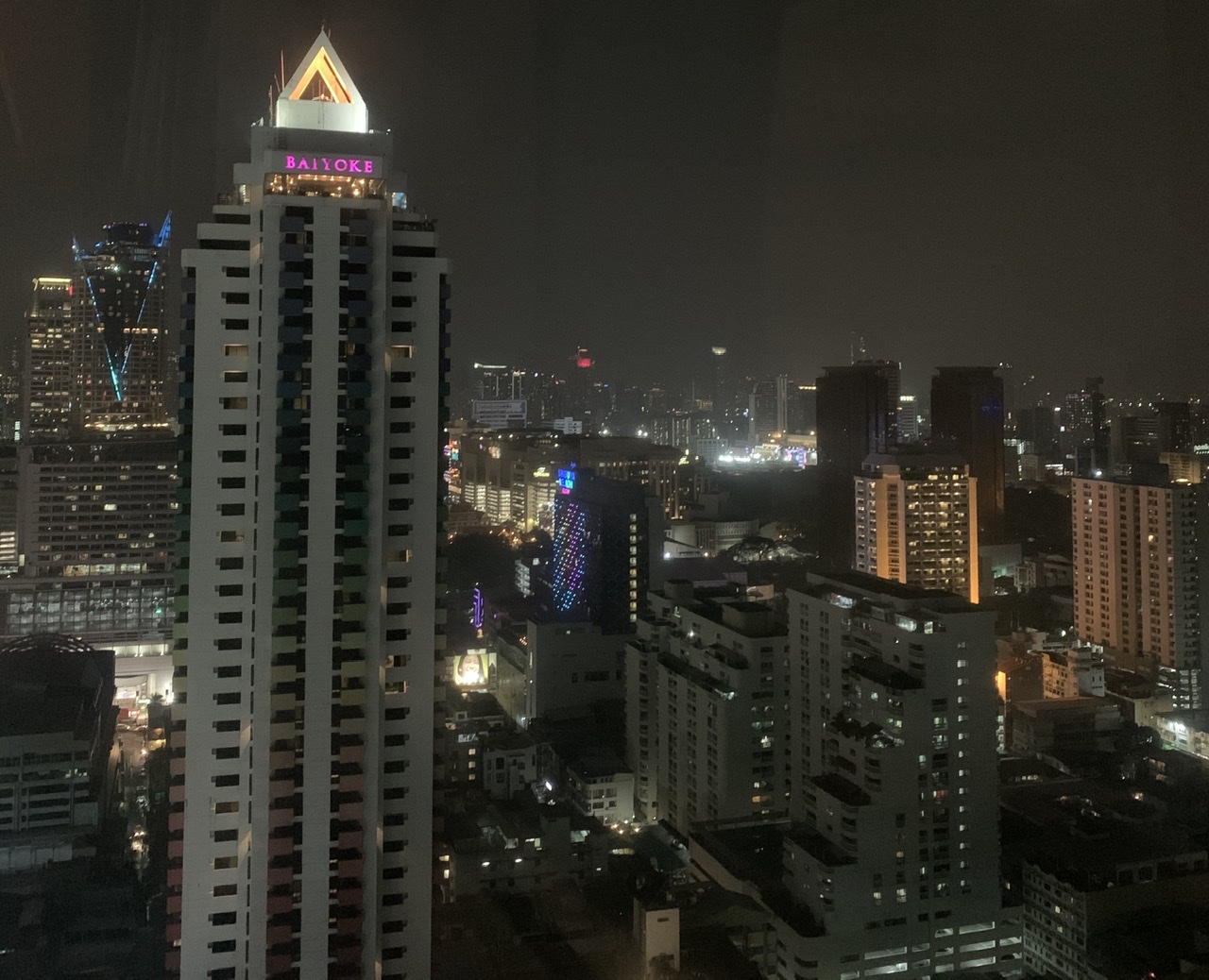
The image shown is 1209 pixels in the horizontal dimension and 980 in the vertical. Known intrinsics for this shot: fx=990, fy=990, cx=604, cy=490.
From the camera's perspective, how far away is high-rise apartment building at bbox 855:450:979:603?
1067 centimetres

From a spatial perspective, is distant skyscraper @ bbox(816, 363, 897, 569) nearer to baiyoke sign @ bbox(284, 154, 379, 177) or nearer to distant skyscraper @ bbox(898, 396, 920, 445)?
distant skyscraper @ bbox(898, 396, 920, 445)

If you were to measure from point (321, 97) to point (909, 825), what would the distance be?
423cm

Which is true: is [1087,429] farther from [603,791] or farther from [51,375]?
[51,375]

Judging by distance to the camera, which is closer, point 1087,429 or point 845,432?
point 1087,429

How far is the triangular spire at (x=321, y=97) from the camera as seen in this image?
3465 mm

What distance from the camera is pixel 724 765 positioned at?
249 inches

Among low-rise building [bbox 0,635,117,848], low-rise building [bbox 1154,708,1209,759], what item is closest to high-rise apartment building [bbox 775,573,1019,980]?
low-rise building [bbox 1154,708,1209,759]

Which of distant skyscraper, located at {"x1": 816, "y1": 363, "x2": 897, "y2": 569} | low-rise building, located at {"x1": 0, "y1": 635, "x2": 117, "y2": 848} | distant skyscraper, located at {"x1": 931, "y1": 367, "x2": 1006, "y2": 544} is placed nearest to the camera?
low-rise building, located at {"x1": 0, "y1": 635, "x2": 117, "y2": 848}

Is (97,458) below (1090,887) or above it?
above

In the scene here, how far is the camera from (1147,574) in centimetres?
967

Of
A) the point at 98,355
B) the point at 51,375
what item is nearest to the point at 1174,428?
the point at 98,355

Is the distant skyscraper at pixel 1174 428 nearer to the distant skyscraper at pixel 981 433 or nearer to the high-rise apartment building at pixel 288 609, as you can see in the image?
the distant skyscraper at pixel 981 433

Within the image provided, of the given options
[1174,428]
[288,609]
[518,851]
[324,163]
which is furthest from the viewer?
[1174,428]

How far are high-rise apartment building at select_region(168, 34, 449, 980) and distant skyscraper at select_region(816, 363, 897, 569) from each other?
11090 millimetres
